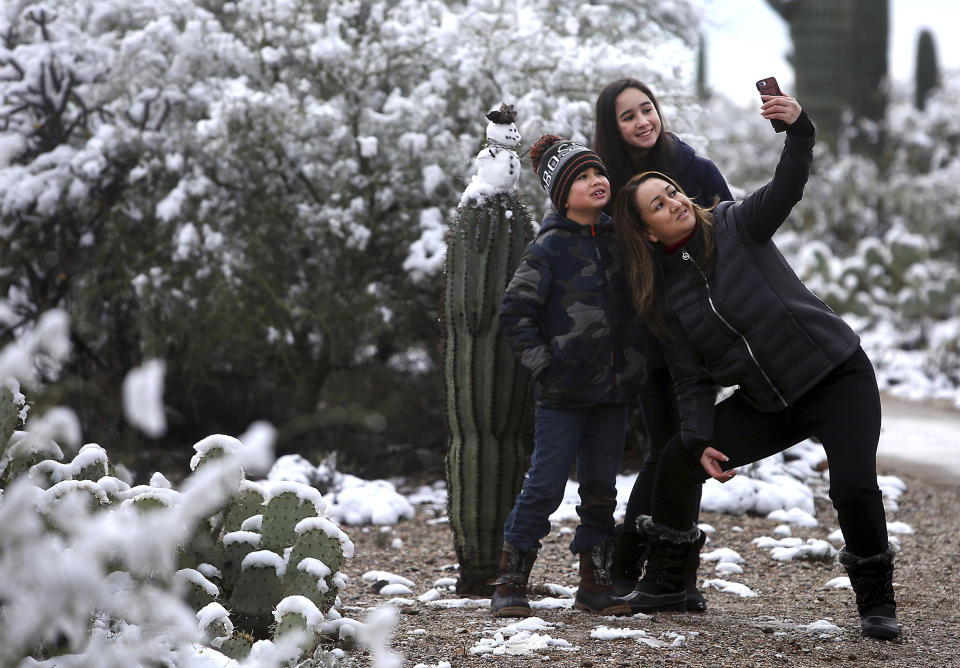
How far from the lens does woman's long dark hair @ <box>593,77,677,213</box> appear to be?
3.71 metres

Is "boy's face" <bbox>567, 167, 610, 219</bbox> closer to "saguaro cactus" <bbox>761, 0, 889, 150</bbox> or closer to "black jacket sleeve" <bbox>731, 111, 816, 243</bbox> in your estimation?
"black jacket sleeve" <bbox>731, 111, 816, 243</bbox>

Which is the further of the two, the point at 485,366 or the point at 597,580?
the point at 485,366

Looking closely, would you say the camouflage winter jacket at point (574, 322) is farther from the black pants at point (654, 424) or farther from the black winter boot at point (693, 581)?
the black winter boot at point (693, 581)

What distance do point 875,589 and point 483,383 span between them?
4.81 feet

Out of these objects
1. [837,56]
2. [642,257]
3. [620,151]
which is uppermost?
[837,56]

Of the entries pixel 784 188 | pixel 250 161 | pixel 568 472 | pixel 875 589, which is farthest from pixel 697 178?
pixel 250 161

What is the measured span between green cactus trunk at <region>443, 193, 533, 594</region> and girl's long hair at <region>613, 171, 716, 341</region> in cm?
54

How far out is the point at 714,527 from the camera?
17.7 ft

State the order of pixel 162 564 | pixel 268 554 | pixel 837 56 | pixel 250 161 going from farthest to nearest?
pixel 837 56, pixel 250 161, pixel 268 554, pixel 162 564

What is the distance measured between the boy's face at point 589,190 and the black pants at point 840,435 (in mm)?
790

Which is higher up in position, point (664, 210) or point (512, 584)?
point (664, 210)

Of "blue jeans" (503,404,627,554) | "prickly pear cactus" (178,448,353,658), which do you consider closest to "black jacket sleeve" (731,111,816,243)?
"blue jeans" (503,404,627,554)

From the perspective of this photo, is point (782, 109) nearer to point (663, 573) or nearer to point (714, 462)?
point (714, 462)

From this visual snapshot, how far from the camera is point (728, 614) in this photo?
3.69m
